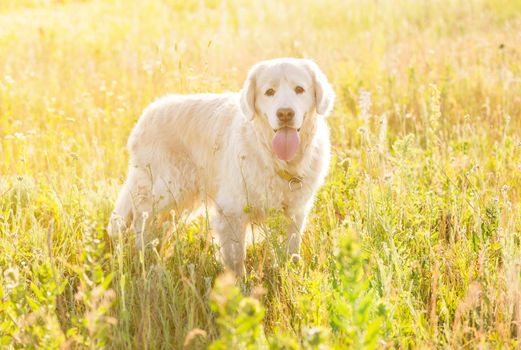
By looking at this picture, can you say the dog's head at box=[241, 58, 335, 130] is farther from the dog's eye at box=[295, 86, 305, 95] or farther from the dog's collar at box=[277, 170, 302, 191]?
the dog's collar at box=[277, 170, 302, 191]

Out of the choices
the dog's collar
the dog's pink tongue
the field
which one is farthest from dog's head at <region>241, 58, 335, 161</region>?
the field

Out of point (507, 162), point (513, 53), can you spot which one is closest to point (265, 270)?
point (507, 162)

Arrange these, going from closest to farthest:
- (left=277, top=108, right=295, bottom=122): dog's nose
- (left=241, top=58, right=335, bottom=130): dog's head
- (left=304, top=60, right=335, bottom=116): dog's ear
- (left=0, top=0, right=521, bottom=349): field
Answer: (left=0, top=0, right=521, bottom=349): field
(left=277, top=108, right=295, bottom=122): dog's nose
(left=241, top=58, right=335, bottom=130): dog's head
(left=304, top=60, right=335, bottom=116): dog's ear

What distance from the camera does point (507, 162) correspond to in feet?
13.5

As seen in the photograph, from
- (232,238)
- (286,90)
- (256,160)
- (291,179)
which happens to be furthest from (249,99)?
(232,238)

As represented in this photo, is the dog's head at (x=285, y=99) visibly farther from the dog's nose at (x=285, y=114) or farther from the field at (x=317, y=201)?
the field at (x=317, y=201)

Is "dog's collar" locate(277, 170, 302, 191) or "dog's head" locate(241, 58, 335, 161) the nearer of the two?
"dog's head" locate(241, 58, 335, 161)

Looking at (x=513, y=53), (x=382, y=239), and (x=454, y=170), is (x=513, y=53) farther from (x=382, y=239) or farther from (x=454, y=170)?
(x=382, y=239)

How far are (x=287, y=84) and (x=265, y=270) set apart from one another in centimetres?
104

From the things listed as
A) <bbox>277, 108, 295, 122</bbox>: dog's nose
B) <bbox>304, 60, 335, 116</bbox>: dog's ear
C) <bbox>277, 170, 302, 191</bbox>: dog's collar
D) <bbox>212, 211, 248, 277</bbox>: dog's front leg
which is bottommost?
<bbox>212, 211, 248, 277</bbox>: dog's front leg

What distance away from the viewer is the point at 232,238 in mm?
3338

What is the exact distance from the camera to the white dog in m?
3.29

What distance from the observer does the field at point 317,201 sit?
2.12 meters

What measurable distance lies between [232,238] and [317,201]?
2.55 ft
